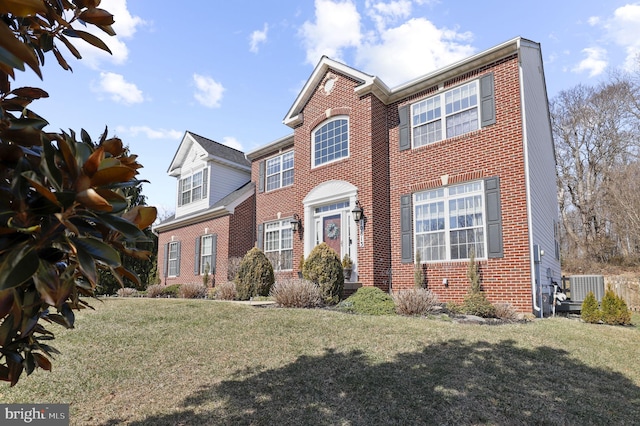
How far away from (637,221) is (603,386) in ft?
74.2

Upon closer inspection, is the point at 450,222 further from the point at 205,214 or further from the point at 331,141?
the point at 205,214

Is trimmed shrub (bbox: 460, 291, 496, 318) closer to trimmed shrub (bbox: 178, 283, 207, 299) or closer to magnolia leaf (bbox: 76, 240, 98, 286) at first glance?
magnolia leaf (bbox: 76, 240, 98, 286)

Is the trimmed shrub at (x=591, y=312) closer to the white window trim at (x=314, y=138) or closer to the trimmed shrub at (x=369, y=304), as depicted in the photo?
the trimmed shrub at (x=369, y=304)

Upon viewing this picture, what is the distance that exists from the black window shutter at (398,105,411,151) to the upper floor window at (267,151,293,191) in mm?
5021

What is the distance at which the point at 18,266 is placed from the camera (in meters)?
0.97

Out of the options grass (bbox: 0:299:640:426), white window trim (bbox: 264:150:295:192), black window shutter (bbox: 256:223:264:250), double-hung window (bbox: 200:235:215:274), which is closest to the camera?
grass (bbox: 0:299:640:426)

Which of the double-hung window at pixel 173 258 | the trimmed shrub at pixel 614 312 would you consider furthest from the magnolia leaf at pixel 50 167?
the double-hung window at pixel 173 258

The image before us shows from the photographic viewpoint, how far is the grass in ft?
12.5

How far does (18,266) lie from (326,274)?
9329 millimetres

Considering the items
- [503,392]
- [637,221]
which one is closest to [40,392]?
[503,392]

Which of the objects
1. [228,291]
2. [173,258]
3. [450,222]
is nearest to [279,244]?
[228,291]

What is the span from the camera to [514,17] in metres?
10.3

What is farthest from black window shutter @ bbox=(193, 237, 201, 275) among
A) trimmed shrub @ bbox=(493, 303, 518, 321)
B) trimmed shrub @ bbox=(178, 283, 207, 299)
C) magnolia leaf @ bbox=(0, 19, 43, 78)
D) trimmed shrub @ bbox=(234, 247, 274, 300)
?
magnolia leaf @ bbox=(0, 19, 43, 78)

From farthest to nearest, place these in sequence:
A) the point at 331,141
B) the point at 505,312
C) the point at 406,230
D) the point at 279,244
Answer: the point at 279,244 → the point at 331,141 → the point at 406,230 → the point at 505,312
